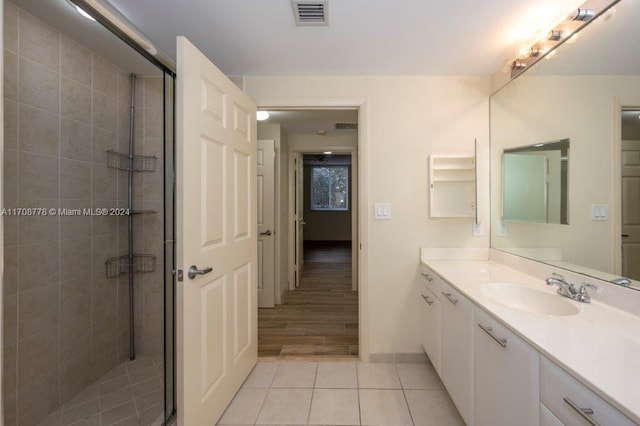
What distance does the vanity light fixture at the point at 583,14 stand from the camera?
1354mm

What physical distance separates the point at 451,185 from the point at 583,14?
46.0 inches

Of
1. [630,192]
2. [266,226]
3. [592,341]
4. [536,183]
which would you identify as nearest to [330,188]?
[266,226]

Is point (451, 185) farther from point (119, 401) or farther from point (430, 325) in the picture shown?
point (119, 401)

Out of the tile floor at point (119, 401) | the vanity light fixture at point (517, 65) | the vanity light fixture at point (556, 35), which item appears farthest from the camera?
the vanity light fixture at point (517, 65)

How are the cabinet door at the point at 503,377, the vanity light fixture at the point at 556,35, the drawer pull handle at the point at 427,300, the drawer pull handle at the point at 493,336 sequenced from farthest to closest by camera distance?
the drawer pull handle at the point at 427,300 < the vanity light fixture at the point at 556,35 < the drawer pull handle at the point at 493,336 < the cabinet door at the point at 503,377

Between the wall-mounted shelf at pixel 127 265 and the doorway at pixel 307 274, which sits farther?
the doorway at pixel 307 274

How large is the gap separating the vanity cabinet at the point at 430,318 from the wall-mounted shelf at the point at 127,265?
211cm

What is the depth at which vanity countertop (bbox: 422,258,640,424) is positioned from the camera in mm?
699

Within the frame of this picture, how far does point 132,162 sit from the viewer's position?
7.14 feet

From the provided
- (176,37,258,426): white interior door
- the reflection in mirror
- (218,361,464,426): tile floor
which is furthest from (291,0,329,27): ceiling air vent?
(218,361,464,426): tile floor

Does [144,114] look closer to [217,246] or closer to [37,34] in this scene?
[37,34]

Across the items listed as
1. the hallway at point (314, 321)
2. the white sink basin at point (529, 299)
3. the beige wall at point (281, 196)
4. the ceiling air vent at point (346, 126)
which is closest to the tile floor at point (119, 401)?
the hallway at point (314, 321)

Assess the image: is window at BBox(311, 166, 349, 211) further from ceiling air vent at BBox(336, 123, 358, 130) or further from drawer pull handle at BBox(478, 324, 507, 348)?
drawer pull handle at BBox(478, 324, 507, 348)

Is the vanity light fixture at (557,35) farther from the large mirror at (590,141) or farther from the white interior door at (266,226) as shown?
the white interior door at (266,226)
